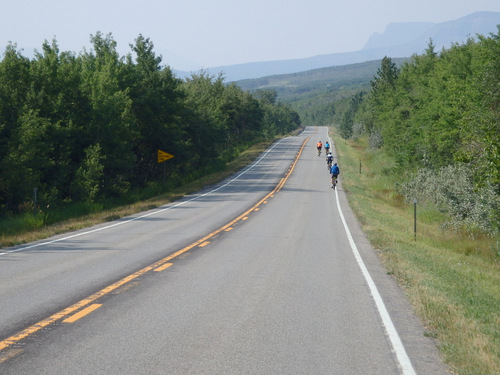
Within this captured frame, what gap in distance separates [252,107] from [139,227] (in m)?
73.1

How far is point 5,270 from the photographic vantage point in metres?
10.2

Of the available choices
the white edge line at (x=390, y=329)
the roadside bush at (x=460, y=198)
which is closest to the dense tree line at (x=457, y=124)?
the roadside bush at (x=460, y=198)

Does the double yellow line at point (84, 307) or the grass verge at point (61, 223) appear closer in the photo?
the double yellow line at point (84, 307)

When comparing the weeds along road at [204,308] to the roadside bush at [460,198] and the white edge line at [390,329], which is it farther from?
the roadside bush at [460,198]

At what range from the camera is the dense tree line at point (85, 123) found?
25.1 m

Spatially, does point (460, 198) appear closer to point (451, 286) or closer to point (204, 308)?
point (451, 286)

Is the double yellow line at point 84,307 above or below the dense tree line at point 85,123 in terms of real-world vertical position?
below

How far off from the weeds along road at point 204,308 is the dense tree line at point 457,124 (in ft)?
28.7

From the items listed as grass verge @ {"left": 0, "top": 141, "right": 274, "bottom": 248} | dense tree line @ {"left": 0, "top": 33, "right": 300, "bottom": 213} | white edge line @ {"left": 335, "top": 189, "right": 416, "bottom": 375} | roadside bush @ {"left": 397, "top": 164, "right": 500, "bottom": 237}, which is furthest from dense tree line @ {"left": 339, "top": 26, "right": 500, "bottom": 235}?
dense tree line @ {"left": 0, "top": 33, "right": 300, "bottom": 213}

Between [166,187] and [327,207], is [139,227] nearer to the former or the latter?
[327,207]

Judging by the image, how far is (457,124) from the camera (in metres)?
32.5

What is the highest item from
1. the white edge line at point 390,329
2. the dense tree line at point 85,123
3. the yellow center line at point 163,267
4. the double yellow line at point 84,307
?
the dense tree line at point 85,123

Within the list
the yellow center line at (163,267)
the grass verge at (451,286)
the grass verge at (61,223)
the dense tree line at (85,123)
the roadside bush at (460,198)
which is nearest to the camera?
the grass verge at (451,286)

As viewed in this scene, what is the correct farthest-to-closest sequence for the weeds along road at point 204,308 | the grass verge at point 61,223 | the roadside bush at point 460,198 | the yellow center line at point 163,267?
the roadside bush at point 460,198
the grass verge at point 61,223
the yellow center line at point 163,267
the weeds along road at point 204,308
